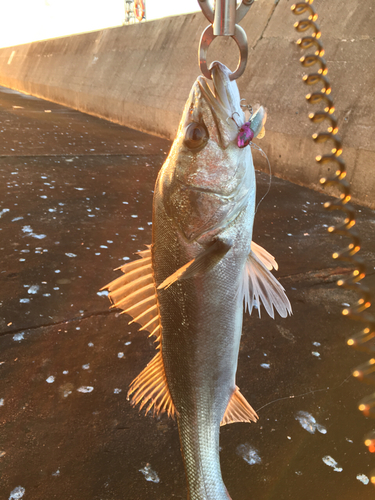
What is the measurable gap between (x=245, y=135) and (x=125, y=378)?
1529mm

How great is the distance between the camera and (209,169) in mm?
1251

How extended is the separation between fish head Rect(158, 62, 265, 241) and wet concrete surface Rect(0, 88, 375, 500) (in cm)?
114

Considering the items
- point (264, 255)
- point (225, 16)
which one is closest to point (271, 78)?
point (264, 255)

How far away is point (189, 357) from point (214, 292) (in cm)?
25

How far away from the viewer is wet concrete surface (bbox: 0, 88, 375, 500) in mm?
1623

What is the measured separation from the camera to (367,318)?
825 mm

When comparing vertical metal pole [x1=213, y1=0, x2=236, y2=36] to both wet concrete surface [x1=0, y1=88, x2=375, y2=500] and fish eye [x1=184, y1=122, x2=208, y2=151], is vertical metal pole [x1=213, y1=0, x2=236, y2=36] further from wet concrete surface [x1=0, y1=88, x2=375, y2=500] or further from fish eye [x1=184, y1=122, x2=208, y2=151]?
wet concrete surface [x1=0, y1=88, x2=375, y2=500]

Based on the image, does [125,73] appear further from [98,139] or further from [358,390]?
[358,390]

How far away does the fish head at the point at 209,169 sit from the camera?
1223 millimetres

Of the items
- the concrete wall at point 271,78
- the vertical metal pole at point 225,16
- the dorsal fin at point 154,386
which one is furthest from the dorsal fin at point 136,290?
the concrete wall at point 271,78

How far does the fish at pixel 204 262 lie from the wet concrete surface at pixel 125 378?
52 cm

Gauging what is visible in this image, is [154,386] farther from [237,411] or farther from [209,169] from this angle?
[209,169]

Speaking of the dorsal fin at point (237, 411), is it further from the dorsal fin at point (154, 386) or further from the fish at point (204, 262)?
the dorsal fin at point (154, 386)

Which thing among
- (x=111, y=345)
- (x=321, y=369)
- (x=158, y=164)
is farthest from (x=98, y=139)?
(x=321, y=369)
